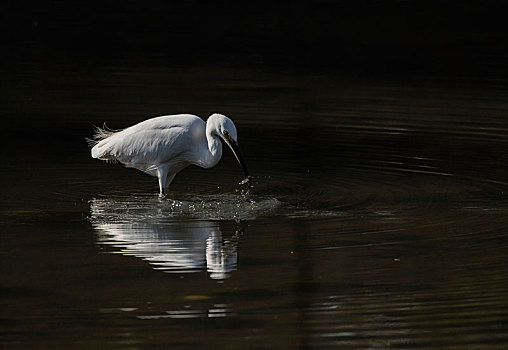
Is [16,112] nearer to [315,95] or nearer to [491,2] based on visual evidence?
[315,95]

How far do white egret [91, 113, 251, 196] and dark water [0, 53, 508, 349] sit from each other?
233mm

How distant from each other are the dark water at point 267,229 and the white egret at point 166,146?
0.77 ft

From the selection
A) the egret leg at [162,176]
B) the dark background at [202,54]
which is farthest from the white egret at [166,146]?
the dark background at [202,54]

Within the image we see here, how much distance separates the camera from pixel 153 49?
20.0m

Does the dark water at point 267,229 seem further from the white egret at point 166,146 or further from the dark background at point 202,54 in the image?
the white egret at point 166,146

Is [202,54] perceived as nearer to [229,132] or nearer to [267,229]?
[229,132]

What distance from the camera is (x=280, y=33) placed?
72.9 ft

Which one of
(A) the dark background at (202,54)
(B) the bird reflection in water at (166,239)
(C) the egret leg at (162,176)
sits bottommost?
(B) the bird reflection in water at (166,239)

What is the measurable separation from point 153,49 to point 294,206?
10763mm

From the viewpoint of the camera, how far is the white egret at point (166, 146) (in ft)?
33.4

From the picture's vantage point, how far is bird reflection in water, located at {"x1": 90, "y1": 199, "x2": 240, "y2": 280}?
7883 mm

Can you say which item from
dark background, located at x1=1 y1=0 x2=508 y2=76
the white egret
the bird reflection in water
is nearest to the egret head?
the white egret

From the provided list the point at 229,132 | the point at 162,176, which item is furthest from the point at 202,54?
the point at 229,132

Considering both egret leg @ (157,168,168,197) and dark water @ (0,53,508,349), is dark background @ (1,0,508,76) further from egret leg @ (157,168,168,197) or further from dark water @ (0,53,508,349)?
egret leg @ (157,168,168,197)
